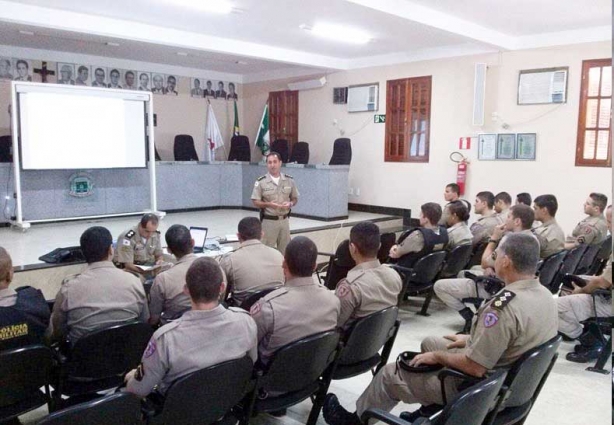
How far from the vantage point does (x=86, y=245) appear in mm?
2658

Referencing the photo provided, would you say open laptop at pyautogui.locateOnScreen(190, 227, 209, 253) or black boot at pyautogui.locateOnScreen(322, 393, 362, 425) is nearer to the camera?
black boot at pyautogui.locateOnScreen(322, 393, 362, 425)

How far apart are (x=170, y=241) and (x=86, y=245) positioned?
1.62ft

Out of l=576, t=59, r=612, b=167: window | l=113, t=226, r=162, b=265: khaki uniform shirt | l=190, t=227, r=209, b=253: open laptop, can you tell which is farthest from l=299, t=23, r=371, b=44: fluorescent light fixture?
l=113, t=226, r=162, b=265: khaki uniform shirt

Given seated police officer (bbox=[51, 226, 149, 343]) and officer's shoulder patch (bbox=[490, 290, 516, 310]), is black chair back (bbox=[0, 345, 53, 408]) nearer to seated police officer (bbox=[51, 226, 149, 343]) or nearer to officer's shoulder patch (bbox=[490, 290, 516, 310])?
seated police officer (bbox=[51, 226, 149, 343])

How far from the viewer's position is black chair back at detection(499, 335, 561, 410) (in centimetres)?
199

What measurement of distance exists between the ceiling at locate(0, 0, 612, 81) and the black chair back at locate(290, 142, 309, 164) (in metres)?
1.43

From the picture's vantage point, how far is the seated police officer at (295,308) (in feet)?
7.57

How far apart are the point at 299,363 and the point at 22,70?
8577 mm

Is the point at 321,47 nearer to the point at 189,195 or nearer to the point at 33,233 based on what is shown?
the point at 189,195

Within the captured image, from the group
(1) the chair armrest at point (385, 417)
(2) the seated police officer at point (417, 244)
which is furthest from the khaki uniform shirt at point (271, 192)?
(1) the chair armrest at point (385, 417)

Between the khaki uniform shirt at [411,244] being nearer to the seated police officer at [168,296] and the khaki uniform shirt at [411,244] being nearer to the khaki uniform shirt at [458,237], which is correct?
the khaki uniform shirt at [458,237]

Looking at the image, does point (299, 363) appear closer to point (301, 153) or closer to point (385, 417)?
point (385, 417)

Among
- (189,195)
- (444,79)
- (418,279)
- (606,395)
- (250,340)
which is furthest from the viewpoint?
(189,195)

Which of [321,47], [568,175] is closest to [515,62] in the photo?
[568,175]
